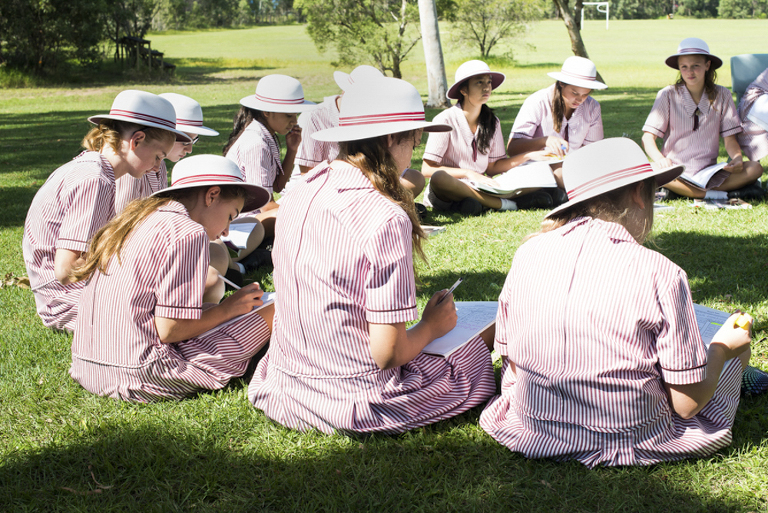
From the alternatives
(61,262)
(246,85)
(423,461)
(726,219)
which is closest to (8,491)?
(61,262)

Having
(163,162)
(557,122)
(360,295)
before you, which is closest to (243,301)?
(360,295)

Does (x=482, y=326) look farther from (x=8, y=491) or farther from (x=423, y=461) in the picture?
(x=8, y=491)

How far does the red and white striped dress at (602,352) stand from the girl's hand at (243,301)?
51.1 inches

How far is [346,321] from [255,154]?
321 centimetres

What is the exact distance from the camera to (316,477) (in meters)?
2.66

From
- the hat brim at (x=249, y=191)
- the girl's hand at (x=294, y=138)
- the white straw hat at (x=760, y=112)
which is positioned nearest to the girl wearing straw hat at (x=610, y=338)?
the hat brim at (x=249, y=191)

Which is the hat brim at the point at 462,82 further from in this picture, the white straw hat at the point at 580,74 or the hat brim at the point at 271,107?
the hat brim at the point at 271,107

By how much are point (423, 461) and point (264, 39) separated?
51056 millimetres

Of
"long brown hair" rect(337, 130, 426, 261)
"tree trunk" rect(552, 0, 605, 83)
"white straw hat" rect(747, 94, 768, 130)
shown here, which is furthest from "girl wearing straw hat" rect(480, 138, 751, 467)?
"tree trunk" rect(552, 0, 605, 83)

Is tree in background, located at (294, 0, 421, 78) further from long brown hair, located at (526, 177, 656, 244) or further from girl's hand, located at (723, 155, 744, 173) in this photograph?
long brown hair, located at (526, 177, 656, 244)

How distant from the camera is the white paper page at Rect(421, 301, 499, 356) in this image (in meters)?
2.98

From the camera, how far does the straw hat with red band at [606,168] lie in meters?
2.33

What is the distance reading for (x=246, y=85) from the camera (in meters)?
27.7

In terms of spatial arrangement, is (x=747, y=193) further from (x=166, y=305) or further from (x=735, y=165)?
(x=166, y=305)
